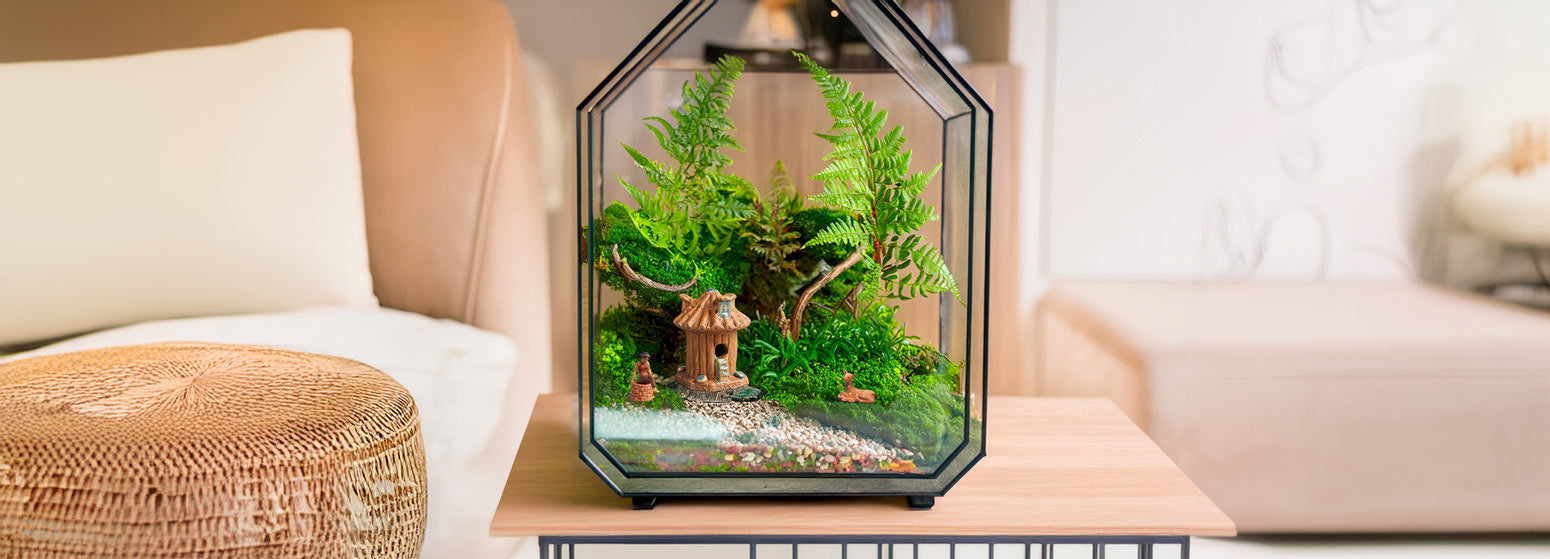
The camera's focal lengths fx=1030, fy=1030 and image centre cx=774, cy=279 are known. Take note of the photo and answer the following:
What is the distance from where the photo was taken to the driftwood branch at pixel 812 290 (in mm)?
795

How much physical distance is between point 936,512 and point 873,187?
26 centimetres

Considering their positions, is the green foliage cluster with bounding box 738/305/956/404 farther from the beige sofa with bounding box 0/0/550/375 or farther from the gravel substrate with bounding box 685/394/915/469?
the beige sofa with bounding box 0/0/550/375

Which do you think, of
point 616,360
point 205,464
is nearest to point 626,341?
point 616,360

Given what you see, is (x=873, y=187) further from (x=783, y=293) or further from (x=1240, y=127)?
(x=1240, y=127)

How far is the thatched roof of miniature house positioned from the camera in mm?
782

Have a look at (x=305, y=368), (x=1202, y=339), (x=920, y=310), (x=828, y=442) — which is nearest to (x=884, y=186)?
(x=920, y=310)

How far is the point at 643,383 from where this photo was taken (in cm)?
80

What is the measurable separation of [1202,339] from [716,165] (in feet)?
3.03

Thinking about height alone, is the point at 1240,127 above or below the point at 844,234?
above

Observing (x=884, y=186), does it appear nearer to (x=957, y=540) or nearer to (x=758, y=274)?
(x=758, y=274)

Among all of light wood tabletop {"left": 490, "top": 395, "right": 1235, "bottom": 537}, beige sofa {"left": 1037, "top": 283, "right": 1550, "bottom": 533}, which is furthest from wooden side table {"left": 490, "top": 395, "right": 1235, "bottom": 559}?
beige sofa {"left": 1037, "top": 283, "right": 1550, "bottom": 533}

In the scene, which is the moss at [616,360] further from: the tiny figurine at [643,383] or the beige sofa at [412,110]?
the beige sofa at [412,110]

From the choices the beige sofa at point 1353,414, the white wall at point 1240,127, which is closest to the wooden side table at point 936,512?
the beige sofa at point 1353,414

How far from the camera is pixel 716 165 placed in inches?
32.1
